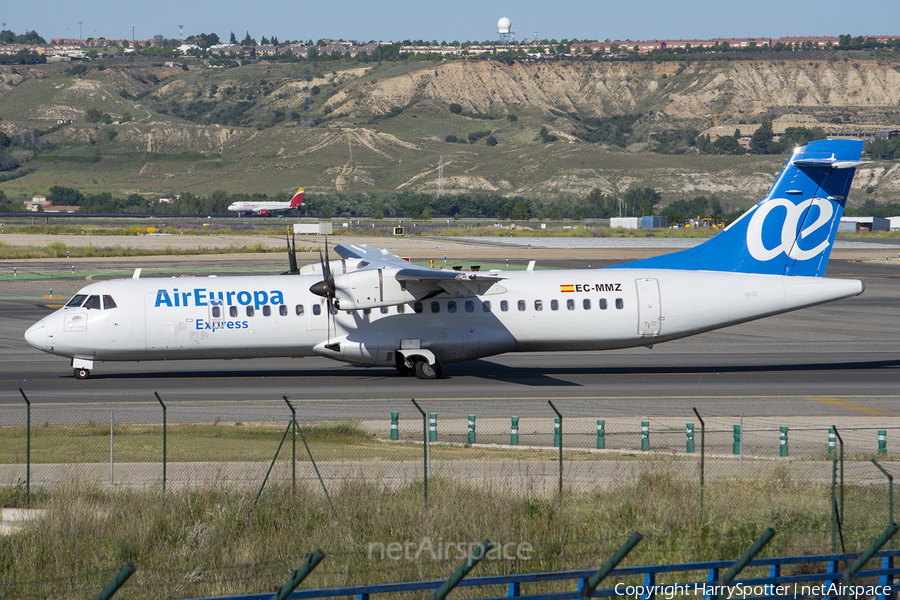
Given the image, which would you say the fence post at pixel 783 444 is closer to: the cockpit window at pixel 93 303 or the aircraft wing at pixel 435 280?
the aircraft wing at pixel 435 280

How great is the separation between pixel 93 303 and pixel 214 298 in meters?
3.88

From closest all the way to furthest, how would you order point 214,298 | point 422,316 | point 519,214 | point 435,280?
1. point 435,280
2. point 214,298
3. point 422,316
4. point 519,214

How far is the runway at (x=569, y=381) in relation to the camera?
23938mm

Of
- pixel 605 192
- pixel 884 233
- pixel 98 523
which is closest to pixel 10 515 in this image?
pixel 98 523

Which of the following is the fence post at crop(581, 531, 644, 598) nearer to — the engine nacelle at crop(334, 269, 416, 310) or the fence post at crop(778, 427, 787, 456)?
the fence post at crop(778, 427, 787, 456)

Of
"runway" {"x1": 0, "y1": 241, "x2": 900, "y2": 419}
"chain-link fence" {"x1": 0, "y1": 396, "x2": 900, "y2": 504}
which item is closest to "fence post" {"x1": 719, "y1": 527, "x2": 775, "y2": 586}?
"chain-link fence" {"x1": 0, "y1": 396, "x2": 900, "y2": 504}

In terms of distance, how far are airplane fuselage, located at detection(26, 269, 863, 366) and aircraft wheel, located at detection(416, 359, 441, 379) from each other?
1.44 ft

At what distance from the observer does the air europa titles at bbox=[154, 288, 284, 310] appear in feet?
90.0

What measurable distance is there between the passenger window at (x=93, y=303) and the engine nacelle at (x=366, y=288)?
25.9 ft

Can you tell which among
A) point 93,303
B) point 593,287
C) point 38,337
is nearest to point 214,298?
point 93,303

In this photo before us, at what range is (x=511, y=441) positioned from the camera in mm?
19297

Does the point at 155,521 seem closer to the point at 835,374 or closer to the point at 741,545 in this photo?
the point at 741,545

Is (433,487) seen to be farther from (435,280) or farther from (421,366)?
(421,366)

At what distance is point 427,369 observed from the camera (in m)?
28.2
